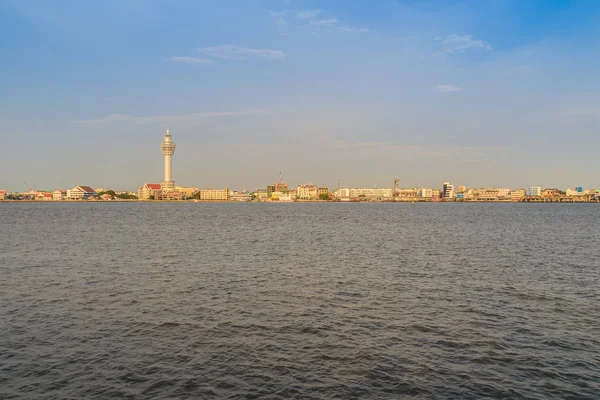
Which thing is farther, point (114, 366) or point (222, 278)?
point (222, 278)

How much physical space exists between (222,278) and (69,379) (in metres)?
17.1

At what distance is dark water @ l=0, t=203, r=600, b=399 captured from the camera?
14.8m

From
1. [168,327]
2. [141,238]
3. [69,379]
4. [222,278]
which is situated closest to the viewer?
[69,379]

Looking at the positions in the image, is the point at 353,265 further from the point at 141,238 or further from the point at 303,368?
the point at 141,238

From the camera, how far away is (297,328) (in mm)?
20578

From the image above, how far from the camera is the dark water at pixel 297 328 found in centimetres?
1480

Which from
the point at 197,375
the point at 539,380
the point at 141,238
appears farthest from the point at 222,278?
the point at 141,238

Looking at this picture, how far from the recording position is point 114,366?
16109 millimetres

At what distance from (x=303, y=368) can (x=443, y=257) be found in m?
30.4

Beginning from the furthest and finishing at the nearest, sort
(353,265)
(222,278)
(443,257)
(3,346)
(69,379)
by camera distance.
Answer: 1. (443,257)
2. (353,265)
3. (222,278)
4. (3,346)
5. (69,379)

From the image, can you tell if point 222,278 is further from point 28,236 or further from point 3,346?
point 28,236

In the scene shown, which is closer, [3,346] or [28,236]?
[3,346]

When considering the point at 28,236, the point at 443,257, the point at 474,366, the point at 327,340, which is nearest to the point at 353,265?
the point at 443,257

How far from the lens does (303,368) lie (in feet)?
52.7
